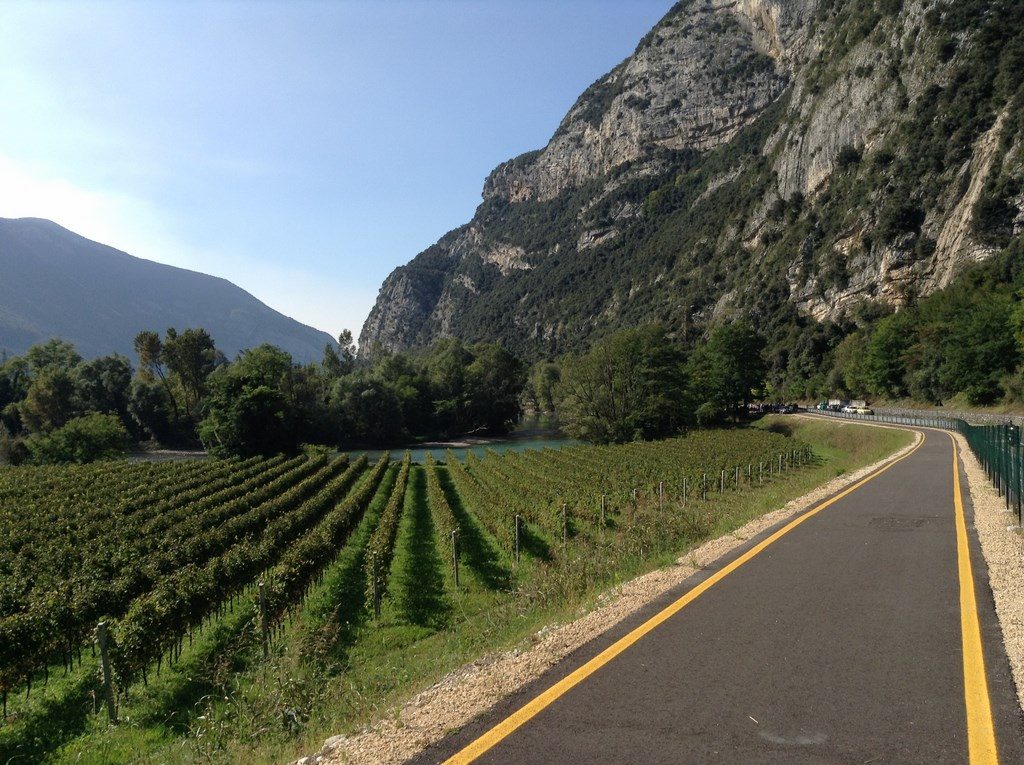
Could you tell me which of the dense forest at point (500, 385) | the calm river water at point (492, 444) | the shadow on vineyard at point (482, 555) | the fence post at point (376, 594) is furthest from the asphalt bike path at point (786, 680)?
the calm river water at point (492, 444)

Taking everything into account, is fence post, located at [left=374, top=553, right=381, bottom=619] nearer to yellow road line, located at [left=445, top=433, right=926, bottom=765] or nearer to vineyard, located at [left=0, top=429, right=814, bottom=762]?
vineyard, located at [left=0, top=429, right=814, bottom=762]

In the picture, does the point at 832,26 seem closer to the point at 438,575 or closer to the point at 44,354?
the point at 438,575

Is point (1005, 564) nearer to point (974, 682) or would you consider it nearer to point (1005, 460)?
point (974, 682)

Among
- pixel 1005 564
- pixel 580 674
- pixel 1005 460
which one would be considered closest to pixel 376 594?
pixel 580 674

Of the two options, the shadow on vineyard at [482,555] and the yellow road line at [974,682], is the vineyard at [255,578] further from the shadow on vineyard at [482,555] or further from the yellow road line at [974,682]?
the yellow road line at [974,682]

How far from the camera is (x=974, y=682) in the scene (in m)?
5.02

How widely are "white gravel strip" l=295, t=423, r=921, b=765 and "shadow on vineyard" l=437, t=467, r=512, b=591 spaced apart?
28.9ft

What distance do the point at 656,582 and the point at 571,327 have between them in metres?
182

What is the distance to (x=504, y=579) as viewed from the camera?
17.6m

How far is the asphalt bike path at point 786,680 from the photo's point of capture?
423 cm

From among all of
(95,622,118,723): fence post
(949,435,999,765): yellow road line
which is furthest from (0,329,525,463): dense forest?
(949,435,999,765): yellow road line

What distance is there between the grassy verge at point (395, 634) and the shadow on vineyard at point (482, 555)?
48 mm

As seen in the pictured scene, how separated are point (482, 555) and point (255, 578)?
7.19 meters

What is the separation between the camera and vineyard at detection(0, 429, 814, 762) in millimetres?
10023
